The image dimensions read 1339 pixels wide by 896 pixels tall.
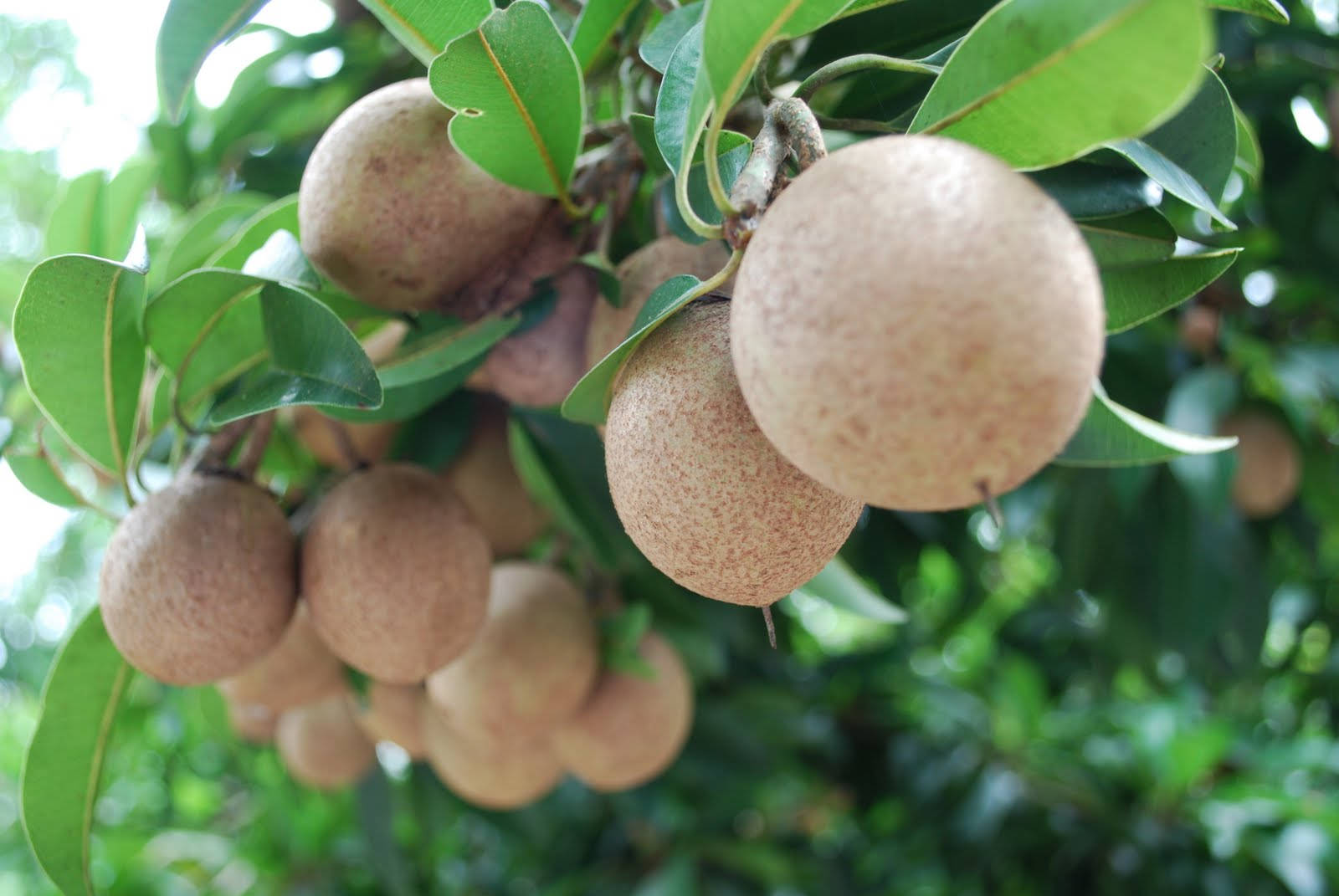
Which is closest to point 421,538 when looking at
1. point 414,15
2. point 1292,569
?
point 414,15

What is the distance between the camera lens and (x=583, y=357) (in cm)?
84

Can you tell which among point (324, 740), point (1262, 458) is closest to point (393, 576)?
point (324, 740)

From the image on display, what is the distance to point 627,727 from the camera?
1.11m

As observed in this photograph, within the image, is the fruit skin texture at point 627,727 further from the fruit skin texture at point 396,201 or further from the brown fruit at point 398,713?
the fruit skin texture at point 396,201

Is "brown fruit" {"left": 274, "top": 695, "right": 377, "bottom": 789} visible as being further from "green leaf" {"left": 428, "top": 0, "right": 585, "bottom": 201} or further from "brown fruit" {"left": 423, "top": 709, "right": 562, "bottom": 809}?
"green leaf" {"left": 428, "top": 0, "right": 585, "bottom": 201}

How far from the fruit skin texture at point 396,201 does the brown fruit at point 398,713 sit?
21.6 inches

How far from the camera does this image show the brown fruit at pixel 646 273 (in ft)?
2.28

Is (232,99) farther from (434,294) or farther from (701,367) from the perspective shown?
(701,367)

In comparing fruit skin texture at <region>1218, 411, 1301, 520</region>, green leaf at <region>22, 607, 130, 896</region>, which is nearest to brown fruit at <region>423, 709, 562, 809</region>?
green leaf at <region>22, 607, 130, 896</region>

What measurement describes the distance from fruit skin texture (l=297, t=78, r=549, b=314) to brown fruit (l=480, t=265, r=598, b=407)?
0.31 feet

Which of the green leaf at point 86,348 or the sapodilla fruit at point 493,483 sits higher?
the green leaf at point 86,348

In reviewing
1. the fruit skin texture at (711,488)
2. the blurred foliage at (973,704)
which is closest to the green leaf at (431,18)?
the fruit skin texture at (711,488)

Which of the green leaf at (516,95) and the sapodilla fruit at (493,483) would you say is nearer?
the green leaf at (516,95)

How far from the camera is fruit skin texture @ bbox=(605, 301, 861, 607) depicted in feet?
1.59
